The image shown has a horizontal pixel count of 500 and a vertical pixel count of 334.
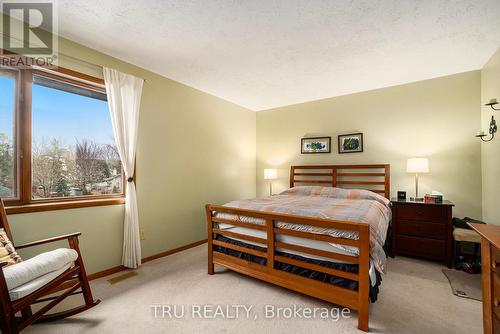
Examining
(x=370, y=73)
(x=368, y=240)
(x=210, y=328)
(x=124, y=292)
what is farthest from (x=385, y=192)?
(x=124, y=292)

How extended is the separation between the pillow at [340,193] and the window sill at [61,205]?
2.66 m

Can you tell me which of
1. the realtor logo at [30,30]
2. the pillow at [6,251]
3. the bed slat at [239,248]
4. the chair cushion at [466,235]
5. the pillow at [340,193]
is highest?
the realtor logo at [30,30]

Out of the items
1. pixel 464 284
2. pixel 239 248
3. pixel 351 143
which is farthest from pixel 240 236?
pixel 351 143

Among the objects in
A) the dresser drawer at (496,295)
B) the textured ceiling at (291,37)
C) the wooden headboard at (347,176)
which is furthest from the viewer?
the wooden headboard at (347,176)

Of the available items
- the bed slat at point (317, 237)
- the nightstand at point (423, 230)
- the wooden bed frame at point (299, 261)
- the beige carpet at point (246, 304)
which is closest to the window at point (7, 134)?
the beige carpet at point (246, 304)

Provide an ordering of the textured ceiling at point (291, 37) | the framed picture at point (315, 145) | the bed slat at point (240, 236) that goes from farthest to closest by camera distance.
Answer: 1. the framed picture at point (315, 145)
2. the bed slat at point (240, 236)
3. the textured ceiling at point (291, 37)

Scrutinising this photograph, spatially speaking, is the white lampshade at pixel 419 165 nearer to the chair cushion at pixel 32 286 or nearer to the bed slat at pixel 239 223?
the bed slat at pixel 239 223

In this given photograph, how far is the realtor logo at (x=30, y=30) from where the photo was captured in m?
1.88

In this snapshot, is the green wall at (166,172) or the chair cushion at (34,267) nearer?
the chair cushion at (34,267)

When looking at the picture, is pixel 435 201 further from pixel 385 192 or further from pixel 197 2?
pixel 197 2

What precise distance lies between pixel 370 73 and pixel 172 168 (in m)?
3.27

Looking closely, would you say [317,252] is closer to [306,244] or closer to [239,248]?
[306,244]

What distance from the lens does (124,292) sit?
2168mm

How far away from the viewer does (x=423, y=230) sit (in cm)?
285
